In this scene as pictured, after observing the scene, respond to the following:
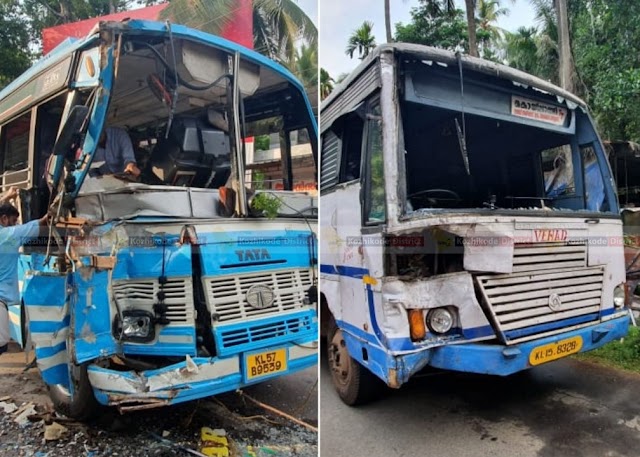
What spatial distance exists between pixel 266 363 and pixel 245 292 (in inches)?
15.8

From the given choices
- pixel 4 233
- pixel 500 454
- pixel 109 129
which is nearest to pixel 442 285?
pixel 500 454

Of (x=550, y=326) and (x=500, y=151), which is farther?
(x=500, y=151)

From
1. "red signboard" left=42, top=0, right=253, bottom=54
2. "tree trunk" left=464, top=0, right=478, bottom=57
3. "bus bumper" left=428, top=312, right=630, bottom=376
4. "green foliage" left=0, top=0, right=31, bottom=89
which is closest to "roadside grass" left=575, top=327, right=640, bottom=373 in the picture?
"bus bumper" left=428, top=312, right=630, bottom=376

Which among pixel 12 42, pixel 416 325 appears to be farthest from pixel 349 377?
pixel 12 42

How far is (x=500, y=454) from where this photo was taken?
2352 millimetres

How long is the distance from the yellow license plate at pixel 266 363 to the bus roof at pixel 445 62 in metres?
1.51

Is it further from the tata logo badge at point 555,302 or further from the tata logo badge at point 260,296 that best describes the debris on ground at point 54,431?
the tata logo badge at point 555,302

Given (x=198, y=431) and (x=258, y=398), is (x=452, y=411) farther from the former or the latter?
(x=198, y=431)

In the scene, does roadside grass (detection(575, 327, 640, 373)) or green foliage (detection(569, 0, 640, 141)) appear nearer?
roadside grass (detection(575, 327, 640, 373))

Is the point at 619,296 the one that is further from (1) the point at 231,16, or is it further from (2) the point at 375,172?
(1) the point at 231,16

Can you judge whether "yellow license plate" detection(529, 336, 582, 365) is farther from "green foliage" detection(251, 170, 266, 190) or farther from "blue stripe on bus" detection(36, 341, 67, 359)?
"blue stripe on bus" detection(36, 341, 67, 359)

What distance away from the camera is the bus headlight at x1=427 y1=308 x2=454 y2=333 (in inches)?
92.4

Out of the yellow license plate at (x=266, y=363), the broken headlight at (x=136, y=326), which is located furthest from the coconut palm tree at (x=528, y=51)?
the broken headlight at (x=136, y=326)

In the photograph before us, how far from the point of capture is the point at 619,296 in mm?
2887
